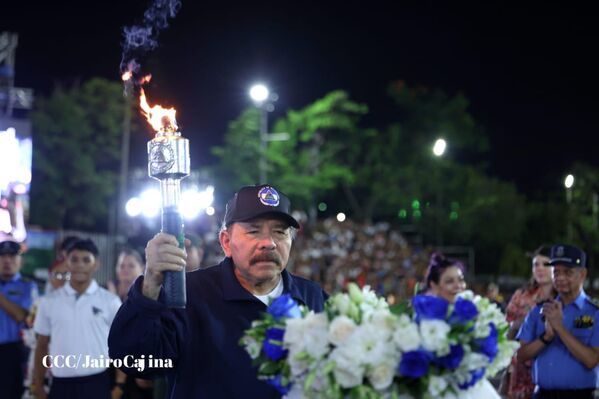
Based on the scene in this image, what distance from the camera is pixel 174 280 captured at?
3090 mm

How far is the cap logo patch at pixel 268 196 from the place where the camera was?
385cm

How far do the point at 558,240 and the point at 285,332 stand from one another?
42.6m

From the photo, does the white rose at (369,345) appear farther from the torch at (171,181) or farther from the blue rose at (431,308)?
the torch at (171,181)

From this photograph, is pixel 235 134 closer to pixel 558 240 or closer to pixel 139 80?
pixel 558 240

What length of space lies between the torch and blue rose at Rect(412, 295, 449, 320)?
101 centimetres

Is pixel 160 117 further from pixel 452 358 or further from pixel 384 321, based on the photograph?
pixel 452 358

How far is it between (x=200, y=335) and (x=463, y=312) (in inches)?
61.7

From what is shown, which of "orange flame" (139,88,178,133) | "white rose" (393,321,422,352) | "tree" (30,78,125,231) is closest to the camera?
"white rose" (393,321,422,352)

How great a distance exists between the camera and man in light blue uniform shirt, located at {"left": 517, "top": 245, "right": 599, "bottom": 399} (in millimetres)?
6098

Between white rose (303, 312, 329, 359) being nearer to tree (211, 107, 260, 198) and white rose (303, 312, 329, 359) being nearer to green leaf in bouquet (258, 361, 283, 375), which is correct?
green leaf in bouquet (258, 361, 283, 375)

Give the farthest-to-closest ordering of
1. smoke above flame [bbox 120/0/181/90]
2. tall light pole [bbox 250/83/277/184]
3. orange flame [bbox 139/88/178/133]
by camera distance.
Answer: tall light pole [bbox 250/83/277/184] < smoke above flame [bbox 120/0/181/90] < orange flame [bbox 139/88/178/133]

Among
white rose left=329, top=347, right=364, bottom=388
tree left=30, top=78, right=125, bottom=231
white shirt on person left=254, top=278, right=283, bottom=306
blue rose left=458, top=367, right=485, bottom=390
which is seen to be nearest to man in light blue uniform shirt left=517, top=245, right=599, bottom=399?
white shirt on person left=254, top=278, right=283, bottom=306

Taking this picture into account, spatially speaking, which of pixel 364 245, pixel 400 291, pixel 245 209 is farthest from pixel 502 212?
pixel 245 209

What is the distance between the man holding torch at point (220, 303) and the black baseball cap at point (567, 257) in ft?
9.66
